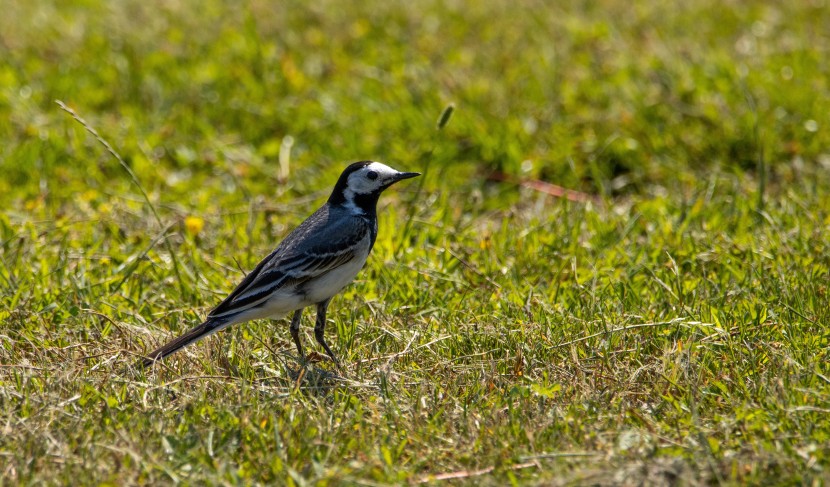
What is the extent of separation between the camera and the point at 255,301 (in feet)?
17.8

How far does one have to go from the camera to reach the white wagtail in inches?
212

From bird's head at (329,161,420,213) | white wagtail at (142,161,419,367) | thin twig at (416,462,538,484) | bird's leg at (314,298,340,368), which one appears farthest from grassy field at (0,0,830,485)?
bird's head at (329,161,420,213)

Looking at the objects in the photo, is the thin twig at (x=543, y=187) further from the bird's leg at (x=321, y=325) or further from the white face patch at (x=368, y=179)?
the bird's leg at (x=321, y=325)

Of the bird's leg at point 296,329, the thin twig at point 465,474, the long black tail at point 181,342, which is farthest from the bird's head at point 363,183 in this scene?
the thin twig at point 465,474

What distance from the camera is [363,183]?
605 centimetres

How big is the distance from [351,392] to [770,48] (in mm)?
6328

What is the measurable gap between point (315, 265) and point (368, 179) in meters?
0.69

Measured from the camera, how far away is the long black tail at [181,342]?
514 cm

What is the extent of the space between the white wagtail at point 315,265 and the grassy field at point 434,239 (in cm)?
23

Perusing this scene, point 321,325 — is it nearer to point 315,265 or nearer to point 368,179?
point 315,265

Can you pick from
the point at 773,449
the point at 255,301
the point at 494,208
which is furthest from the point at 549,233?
the point at 773,449

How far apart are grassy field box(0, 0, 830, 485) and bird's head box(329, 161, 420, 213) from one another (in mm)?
557

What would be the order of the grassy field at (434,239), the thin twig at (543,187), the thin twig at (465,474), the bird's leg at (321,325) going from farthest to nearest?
the thin twig at (543,187) → the bird's leg at (321,325) → the grassy field at (434,239) → the thin twig at (465,474)

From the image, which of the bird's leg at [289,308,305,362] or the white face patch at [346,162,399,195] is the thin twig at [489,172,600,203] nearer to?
the white face patch at [346,162,399,195]
